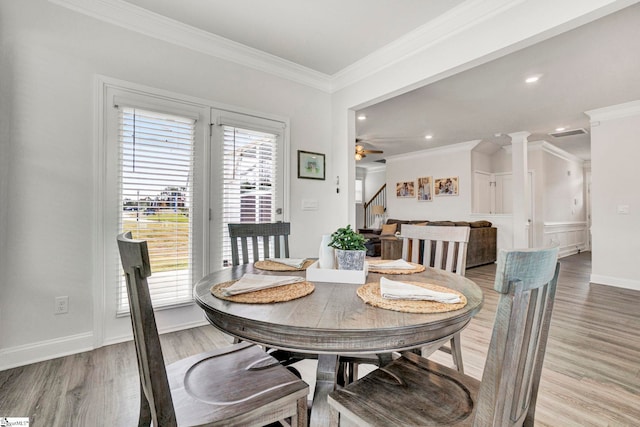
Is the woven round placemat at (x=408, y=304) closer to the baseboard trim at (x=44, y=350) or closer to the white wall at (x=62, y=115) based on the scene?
the white wall at (x=62, y=115)

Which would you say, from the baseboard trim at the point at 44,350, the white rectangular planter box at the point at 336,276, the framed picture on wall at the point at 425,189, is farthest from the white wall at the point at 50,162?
the framed picture on wall at the point at 425,189

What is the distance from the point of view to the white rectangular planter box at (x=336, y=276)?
4.37 ft

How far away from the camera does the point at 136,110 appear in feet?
7.98

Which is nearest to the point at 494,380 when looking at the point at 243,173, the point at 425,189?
the point at 243,173

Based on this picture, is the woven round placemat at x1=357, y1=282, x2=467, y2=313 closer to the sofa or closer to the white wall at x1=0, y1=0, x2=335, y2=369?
the white wall at x1=0, y1=0, x2=335, y2=369

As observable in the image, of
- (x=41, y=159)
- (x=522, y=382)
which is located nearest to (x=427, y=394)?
(x=522, y=382)

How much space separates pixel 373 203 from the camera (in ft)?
32.6

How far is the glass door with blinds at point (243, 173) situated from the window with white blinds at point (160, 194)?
234 mm

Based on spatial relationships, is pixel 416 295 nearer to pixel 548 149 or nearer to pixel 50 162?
pixel 50 162

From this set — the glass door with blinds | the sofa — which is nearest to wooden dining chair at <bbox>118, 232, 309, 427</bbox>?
the glass door with blinds

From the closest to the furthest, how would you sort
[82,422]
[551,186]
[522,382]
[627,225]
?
[522,382] → [82,422] → [627,225] → [551,186]

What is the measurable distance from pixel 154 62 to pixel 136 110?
1.53 ft

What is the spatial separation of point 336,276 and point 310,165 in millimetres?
2292

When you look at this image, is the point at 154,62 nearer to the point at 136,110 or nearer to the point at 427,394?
the point at 136,110
